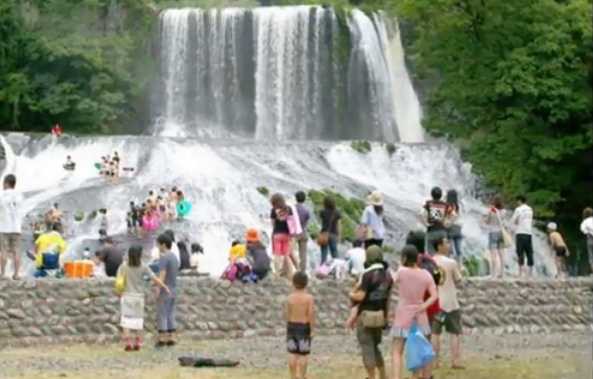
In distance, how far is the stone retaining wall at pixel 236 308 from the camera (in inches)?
758

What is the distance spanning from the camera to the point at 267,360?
56.0ft

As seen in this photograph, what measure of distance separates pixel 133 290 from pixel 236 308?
296 cm

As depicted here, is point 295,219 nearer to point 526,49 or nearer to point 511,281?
point 511,281

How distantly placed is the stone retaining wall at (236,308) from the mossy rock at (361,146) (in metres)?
18.2

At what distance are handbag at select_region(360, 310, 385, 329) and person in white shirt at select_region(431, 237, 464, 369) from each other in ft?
6.44

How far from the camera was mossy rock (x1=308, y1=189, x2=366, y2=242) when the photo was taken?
33875 mm

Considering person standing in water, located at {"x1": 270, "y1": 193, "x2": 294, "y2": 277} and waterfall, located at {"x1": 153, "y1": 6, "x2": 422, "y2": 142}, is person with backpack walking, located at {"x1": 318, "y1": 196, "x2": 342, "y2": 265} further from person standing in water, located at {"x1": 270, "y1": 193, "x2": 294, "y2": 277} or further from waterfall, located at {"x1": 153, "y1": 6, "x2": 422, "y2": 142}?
waterfall, located at {"x1": 153, "y1": 6, "x2": 422, "y2": 142}

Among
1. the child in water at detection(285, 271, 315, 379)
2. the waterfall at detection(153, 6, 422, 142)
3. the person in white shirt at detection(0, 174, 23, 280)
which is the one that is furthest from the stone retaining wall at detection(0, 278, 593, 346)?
the waterfall at detection(153, 6, 422, 142)

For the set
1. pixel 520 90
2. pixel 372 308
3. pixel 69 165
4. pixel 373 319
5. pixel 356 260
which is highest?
pixel 520 90

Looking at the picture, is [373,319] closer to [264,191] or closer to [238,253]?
[238,253]

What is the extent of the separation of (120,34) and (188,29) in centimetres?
319

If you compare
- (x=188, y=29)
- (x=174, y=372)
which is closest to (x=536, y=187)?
(x=188, y=29)

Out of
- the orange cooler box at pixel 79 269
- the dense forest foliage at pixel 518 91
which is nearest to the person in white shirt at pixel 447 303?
the orange cooler box at pixel 79 269

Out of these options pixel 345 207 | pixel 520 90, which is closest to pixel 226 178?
pixel 345 207
